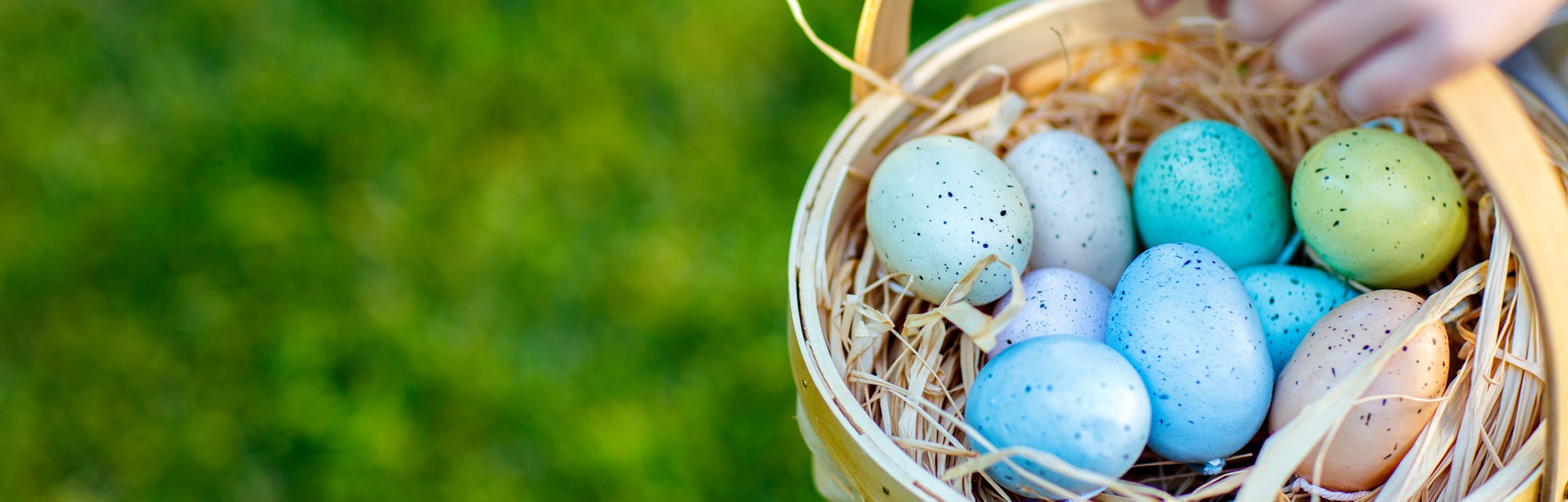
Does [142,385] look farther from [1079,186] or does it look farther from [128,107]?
[1079,186]

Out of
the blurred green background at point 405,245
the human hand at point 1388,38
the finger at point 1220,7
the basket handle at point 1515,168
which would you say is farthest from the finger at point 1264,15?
the blurred green background at point 405,245

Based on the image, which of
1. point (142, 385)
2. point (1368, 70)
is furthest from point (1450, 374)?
point (142, 385)

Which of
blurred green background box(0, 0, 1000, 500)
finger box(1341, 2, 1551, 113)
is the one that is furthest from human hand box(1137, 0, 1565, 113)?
blurred green background box(0, 0, 1000, 500)

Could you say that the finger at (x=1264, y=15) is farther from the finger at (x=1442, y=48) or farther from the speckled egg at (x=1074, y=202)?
the speckled egg at (x=1074, y=202)

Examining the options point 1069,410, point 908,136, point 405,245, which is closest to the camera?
point 1069,410

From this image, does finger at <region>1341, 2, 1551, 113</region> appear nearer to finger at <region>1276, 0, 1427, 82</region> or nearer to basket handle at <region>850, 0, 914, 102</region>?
finger at <region>1276, 0, 1427, 82</region>

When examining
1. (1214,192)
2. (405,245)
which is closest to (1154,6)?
(1214,192)

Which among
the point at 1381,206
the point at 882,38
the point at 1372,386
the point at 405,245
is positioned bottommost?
the point at 405,245

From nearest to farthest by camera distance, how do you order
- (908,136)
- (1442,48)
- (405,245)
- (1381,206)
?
1. (1442,48)
2. (1381,206)
3. (908,136)
4. (405,245)

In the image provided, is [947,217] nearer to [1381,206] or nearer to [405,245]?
[1381,206]
